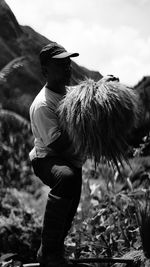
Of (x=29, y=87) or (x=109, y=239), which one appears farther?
(x=29, y=87)

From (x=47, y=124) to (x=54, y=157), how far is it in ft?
0.65

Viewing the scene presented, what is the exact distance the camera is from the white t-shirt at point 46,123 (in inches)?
119

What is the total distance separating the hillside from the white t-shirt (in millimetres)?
5476

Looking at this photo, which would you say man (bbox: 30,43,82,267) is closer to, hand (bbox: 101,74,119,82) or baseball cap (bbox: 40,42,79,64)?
baseball cap (bbox: 40,42,79,64)

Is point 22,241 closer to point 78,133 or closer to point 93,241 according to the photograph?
Answer: point 93,241

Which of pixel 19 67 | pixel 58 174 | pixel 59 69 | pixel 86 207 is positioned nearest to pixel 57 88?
pixel 59 69

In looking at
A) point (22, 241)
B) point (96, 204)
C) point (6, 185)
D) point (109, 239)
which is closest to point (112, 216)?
point (109, 239)

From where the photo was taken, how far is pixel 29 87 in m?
8.84

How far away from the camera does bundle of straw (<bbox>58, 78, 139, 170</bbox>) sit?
292 cm

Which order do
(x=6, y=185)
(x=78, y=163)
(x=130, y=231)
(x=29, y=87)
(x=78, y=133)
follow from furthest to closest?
(x=29, y=87)
(x=6, y=185)
(x=130, y=231)
(x=78, y=163)
(x=78, y=133)

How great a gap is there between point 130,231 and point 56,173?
6.64ft

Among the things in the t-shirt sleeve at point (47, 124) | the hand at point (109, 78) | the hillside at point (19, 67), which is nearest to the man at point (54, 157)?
the t-shirt sleeve at point (47, 124)

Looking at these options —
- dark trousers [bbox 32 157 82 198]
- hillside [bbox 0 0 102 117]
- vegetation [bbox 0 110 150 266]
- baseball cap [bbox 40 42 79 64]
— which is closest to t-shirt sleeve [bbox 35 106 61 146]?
dark trousers [bbox 32 157 82 198]

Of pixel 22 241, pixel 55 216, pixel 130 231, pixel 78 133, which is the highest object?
pixel 78 133
